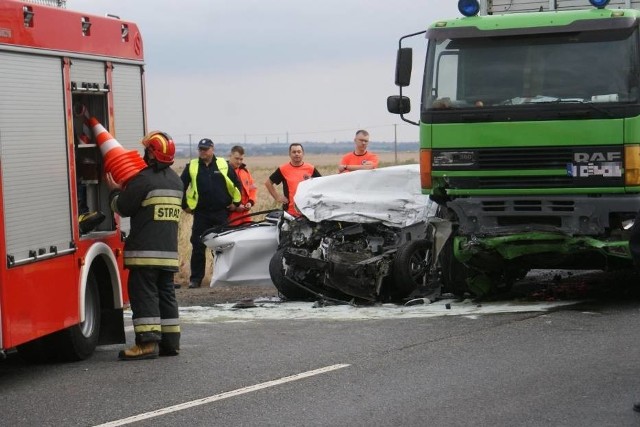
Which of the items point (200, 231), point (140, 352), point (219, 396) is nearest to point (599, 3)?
point (140, 352)

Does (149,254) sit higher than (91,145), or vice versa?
(91,145)

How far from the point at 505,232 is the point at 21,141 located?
5.64 meters

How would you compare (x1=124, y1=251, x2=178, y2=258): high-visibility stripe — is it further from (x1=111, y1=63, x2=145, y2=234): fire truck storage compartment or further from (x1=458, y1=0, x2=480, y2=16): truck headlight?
(x1=458, y1=0, x2=480, y2=16): truck headlight

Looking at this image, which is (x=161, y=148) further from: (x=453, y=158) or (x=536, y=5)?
(x=536, y=5)

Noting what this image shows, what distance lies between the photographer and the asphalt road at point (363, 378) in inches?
308

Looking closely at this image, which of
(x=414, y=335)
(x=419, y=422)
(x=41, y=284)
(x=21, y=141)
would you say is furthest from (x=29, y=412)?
(x=414, y=335)

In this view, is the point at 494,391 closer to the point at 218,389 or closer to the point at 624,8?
the point at 218,389

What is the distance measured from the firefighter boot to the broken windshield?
4.37 meters

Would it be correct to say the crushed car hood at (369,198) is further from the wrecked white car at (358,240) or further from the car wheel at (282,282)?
the car wheel at (282,282)

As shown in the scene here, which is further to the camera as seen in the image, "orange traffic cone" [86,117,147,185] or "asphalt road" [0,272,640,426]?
"orange traffic cone" [86,117,147,185]

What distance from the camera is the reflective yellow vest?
1612 cm

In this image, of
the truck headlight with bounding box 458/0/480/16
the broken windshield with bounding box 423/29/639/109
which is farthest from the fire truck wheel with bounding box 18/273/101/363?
the truck headlight with bounding box 458/0/480/16

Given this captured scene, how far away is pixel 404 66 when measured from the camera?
13.6 meters

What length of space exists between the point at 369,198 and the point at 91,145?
167 inches
